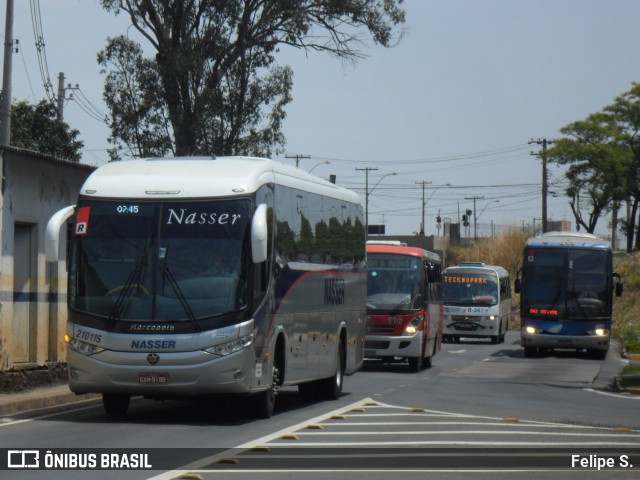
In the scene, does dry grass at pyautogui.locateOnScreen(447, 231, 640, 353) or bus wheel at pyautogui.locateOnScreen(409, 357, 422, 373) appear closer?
bus wheel at pyautogui.locateOnScreen(409, 357, 422, 373)

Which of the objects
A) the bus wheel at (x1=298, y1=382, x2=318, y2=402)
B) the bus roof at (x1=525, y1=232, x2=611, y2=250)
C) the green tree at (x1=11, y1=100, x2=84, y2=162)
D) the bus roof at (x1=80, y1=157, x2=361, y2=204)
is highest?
the green tree at (x1=11, y1=100, x2=84, y2=162)

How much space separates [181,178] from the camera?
602 inches

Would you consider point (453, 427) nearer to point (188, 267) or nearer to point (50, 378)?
point (188, 267)

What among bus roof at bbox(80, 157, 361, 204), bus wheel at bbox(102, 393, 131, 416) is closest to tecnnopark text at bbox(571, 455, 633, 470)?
bus roof at bbox(80, 157, 361, 204)

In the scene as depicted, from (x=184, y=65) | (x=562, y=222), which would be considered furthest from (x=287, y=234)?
(x=562, y=222)

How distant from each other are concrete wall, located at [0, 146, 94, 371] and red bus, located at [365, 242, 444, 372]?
897cm

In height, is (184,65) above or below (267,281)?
above

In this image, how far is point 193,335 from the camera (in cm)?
1451

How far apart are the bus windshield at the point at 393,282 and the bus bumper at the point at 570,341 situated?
9.57m

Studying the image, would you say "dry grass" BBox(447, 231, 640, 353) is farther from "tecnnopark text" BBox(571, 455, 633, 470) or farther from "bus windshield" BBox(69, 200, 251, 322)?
"tecnnopark text" BBox(571, 455, 633, 470)

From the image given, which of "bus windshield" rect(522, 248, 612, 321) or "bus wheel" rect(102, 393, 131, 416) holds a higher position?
"bus windshield" rect(522, 248, 612, 321)

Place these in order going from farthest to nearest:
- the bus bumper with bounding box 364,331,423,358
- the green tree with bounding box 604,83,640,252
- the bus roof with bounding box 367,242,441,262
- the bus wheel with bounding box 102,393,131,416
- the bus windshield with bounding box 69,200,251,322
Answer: the green tree with bounding box 604,83,640,252 < the bus roof with bounding box 367,242,441,262 < the bus bumper with bounding box 364,331,423,358 < the bus wheel with bounding box 102,393,131,416 < the bus windshield with bounding box 69,200,251,322

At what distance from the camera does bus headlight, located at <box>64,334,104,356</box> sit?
1472 cm

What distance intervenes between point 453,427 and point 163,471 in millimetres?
5087
